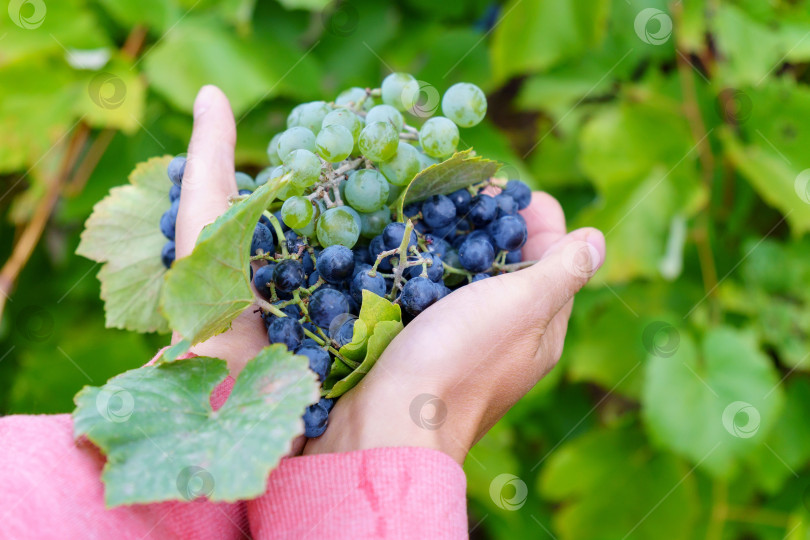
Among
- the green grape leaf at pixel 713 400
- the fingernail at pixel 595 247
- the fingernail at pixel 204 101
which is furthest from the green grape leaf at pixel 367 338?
the green grape leaf at pixel 713 400

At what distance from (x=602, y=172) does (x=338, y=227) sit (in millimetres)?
802

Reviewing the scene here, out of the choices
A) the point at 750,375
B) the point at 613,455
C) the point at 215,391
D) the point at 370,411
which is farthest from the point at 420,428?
the point at 613,455

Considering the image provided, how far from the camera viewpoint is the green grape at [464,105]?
0.66m

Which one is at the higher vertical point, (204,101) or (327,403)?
(204,101)

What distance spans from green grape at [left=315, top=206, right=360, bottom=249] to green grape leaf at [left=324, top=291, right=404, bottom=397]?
0.08 meters

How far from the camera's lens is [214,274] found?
0.46 m

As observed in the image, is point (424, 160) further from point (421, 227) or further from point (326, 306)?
point (326, 306)

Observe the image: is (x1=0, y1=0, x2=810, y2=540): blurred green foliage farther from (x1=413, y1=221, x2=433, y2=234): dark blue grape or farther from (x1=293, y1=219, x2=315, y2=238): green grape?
(x1=293, y1=219, x2=315, y2=238): green grape

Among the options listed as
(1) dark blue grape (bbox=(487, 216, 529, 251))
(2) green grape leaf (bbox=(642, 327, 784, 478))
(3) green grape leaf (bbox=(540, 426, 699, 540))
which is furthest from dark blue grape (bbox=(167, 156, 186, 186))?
(3) green grape leaf (bbox=(540, 426, 699, 540))

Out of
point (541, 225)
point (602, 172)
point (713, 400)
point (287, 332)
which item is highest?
point (287, 332)

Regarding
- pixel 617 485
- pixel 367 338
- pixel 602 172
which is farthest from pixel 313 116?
pixel 617 485

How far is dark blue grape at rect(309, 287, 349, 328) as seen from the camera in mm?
539

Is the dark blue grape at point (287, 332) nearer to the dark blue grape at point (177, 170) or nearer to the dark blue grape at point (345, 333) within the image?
the dark blue grape at point (345, 333)

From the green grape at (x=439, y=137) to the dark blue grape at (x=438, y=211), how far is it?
0.05 m
